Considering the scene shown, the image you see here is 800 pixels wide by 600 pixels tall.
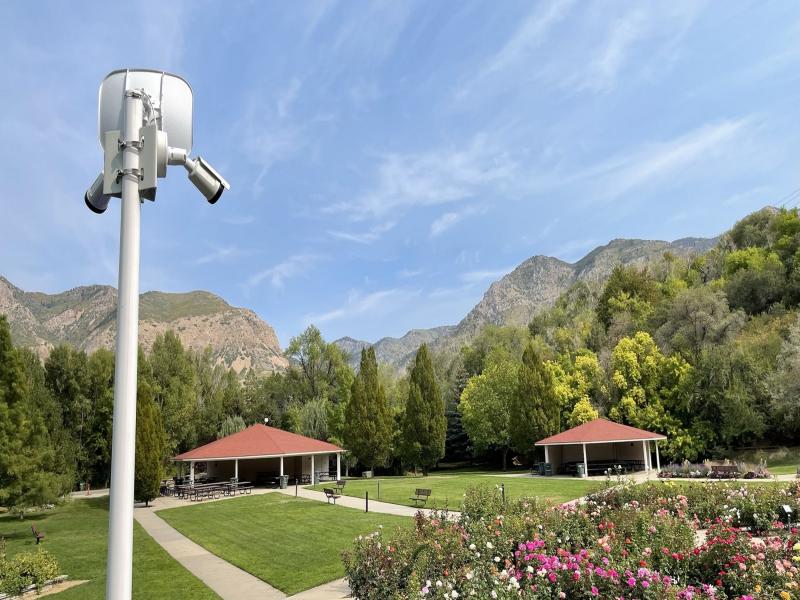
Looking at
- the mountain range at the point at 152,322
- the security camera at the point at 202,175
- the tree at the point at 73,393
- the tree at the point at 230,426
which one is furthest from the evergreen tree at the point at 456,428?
the mountain range at the point at 152,322

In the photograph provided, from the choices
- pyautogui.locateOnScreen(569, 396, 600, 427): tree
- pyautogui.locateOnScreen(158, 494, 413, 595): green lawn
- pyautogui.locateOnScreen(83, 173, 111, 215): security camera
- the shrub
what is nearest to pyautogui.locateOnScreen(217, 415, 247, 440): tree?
pyautogui.locateOnScreen(158, 494, 413, 595): green lawn

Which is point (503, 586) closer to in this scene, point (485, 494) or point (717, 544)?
point (717, 544)

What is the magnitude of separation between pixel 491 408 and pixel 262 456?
730 inches

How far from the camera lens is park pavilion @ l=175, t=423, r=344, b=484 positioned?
3247 centimetres

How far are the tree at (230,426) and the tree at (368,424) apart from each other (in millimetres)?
11729

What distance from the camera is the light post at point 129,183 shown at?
263cm

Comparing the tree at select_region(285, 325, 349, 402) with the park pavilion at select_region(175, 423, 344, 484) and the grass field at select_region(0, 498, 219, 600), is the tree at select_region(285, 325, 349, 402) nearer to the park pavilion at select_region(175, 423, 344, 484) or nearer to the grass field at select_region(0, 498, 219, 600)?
the park pavilion at select_region(175, 423, 344, 484)

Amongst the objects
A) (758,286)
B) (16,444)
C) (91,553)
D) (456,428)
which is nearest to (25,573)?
(91,553)

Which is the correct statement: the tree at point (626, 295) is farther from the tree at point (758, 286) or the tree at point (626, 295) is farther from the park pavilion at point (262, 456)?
the park pavilion at point (262, 456)

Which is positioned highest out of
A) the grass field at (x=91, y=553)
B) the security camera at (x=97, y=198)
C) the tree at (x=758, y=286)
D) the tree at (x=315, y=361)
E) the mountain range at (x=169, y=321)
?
the mountain range at (x=169, y=321)

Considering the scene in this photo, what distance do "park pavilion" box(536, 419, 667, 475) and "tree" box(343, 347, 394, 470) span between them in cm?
1148

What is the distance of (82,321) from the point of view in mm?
130500

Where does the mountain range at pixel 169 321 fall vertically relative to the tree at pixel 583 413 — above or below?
above

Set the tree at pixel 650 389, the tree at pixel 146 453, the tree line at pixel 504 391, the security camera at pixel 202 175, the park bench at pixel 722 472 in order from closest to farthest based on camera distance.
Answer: the security camera at pixel 202 175, the park bench at pixel 722 472, the tree at pixel 146 453, the tree line at pixel 504 391, the tree at pixel 650 389
